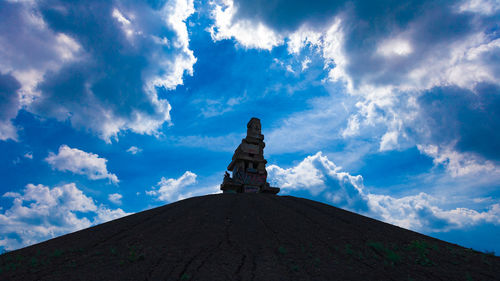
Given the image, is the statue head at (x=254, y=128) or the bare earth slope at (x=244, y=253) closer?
the bare earth slope at (x=244, y=253)

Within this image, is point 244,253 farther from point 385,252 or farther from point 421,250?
point 421,250

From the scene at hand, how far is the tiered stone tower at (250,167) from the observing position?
25.3 metres

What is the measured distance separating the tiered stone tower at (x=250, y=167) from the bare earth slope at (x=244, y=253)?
1001 cm

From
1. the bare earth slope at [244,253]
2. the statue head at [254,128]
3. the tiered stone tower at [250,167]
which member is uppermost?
the statue head at [254,128]

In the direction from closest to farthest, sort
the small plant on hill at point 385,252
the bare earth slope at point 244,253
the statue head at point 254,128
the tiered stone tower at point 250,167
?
the bare earth slope at point 244,253 → the small plant on hill at point 385,252 → the tiered stone tower at point 250,167 → the statue head at point 254,128

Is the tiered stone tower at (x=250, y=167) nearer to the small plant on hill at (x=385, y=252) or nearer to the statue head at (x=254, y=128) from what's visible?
the statue head at (x=254, y=128)

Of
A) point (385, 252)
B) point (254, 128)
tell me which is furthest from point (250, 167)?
point (385, 252)

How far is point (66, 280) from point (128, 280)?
2179 millimetres

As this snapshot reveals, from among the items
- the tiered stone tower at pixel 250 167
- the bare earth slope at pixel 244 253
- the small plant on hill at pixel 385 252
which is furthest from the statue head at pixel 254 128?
the small plant on hill at pixel 385 252

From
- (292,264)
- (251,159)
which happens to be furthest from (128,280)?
(251,159)

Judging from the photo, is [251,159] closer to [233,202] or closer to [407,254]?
[233,202]

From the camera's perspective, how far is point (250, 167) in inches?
1036

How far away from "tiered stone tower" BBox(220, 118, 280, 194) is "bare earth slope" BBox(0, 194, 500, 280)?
1001 cm

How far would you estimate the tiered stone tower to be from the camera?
995 inches
